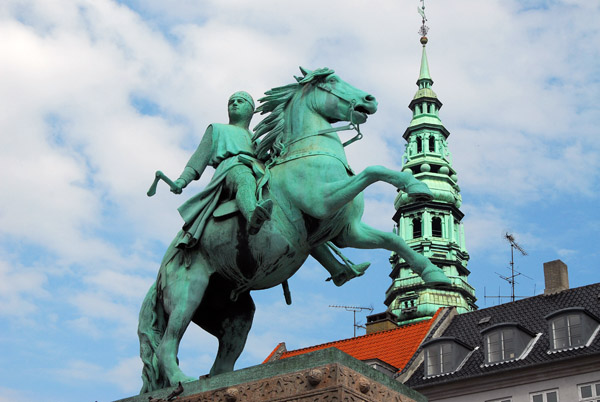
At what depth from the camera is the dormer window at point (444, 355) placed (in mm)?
36438

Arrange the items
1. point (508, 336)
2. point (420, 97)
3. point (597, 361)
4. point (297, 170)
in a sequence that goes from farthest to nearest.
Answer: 1. point (420, 97)
2. point (508, 336)
3. point (597, 361)
4. point (297, 170)

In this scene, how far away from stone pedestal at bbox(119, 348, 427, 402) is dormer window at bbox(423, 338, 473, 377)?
2686 centimetres

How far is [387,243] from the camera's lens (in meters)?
10.8

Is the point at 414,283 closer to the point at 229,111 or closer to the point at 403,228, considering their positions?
the point at 403,228

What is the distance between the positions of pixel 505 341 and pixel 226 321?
25.9 meters

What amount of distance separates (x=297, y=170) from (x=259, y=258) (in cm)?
102

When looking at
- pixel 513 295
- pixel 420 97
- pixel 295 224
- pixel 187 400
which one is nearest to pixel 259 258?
pixel 295 224

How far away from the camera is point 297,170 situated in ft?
35.1

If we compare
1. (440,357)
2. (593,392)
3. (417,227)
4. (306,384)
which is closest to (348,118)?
(306,384)

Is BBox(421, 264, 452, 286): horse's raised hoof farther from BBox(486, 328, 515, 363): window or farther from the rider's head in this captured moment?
BBox(486, 328, 515, 363): window

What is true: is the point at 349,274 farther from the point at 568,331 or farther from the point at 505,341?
the point at 505,341

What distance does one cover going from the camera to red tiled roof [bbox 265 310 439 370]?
40062 mm

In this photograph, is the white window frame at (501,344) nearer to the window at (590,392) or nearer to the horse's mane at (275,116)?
the window at (590,392)

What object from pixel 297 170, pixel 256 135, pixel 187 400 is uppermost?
pixel 256 135
